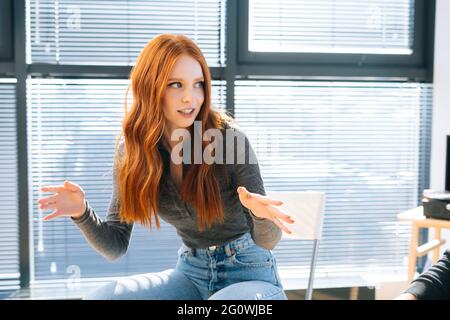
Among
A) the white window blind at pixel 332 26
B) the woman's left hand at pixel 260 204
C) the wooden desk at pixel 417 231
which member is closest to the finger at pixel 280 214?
the woman's left hand at pixel 260 204

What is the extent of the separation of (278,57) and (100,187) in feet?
3.37

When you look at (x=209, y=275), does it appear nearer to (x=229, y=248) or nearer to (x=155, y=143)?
(x=229, y=248)

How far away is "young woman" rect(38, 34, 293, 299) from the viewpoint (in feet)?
3.73

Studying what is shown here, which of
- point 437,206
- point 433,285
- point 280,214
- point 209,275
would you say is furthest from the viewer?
point 437,206

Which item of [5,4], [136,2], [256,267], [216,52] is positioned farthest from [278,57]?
[256,267]

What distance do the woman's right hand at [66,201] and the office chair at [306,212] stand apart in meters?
0.81

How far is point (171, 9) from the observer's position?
2.26 m

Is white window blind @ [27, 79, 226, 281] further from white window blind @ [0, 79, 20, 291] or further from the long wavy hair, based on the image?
the long wavy hair

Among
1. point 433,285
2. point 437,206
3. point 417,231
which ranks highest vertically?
point 433,285

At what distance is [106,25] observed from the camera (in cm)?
222

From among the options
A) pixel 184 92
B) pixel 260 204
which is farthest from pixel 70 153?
pixel 260 204

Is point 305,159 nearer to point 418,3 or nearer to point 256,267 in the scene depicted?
point 418,3

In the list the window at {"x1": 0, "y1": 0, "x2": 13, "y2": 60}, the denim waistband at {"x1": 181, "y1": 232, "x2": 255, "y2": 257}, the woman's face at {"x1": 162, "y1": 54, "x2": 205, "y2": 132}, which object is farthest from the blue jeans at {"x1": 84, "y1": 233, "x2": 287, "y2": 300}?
the window at {"x1": 0, "y1": 0, "x2": 13, "y2": 60}

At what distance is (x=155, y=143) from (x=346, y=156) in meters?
1.45
